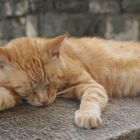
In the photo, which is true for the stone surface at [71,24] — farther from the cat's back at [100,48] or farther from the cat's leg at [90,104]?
the cat's leg at [90,104]

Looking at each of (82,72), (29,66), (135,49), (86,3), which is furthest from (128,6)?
(29,66)

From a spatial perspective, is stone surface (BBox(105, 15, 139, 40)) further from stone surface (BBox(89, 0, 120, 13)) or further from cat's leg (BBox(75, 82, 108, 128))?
cat's leg (BBox(75, 82, 108, 128))

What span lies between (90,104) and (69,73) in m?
0.33

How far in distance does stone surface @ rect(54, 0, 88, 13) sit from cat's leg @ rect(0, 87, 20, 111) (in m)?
3.13

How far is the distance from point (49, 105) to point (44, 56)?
266 millimetres

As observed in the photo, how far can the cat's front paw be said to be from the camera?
200cm

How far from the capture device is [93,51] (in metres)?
2.73

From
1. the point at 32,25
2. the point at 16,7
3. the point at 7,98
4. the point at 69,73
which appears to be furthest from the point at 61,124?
the point at 16,7

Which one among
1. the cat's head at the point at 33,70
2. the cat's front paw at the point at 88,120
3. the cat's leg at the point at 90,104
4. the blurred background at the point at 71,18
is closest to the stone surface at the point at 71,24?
the blurred background at the point at 71,18

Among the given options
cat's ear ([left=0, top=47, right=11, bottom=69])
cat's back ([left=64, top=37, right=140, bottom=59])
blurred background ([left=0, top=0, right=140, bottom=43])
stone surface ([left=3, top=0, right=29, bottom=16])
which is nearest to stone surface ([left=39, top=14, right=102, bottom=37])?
blurred background ([left=0, top=0, right=140, bottom=43])

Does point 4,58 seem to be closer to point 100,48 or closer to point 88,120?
point 88,120

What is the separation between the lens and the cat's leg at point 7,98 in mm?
2139

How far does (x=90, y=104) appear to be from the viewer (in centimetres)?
216

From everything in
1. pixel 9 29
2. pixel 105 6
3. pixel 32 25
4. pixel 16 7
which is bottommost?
pixel 9 29
